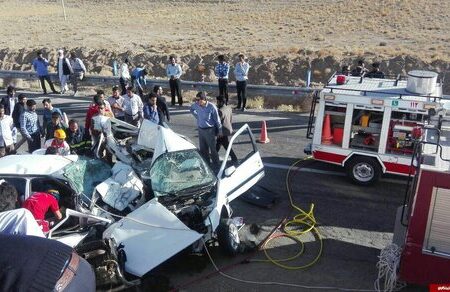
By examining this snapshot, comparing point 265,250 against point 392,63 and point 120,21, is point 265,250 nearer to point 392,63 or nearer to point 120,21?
point 392,63

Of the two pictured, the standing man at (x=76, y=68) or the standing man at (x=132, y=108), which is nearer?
the standing man at (x=132, y=108)

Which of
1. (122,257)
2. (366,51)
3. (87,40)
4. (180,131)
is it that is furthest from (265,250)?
(87,40)

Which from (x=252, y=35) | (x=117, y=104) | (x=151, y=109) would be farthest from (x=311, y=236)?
(x=252, y=35)

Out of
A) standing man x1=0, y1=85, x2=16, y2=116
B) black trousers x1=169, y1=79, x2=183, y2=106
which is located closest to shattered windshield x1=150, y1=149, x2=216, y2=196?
standing man x1=0, y1=85, x2=16, y2=116

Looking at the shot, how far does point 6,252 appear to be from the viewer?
469 centimetres

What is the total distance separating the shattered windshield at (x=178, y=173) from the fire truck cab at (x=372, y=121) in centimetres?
286

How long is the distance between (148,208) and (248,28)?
34717 mm

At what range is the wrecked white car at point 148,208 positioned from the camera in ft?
21.2

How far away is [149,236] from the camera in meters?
6.67

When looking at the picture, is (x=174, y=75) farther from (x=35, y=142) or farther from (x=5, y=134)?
(x=5, y=134)

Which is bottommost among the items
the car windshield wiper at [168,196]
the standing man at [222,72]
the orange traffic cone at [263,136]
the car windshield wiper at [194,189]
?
the orange traffic cone at [263,136]

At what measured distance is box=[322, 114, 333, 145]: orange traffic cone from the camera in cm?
943

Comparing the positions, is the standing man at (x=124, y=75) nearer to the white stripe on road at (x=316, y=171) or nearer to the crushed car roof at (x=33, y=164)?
the white stripe on road at (x=316, y=171)

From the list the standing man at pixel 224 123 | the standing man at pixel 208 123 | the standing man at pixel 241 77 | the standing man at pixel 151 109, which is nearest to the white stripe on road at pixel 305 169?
the standing man at pixel 224 123
